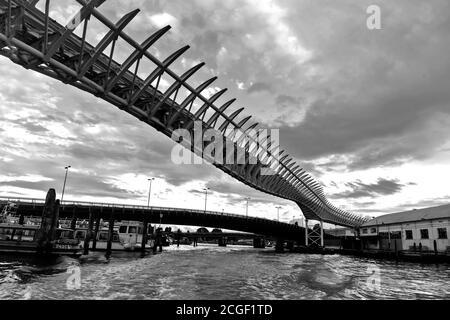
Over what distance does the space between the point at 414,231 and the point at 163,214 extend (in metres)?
→ 56.5

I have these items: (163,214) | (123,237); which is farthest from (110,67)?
(123,237)

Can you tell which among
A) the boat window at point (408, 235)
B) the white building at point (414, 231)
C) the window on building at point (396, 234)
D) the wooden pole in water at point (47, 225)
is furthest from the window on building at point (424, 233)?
the wooden pole in water at point (47, 225)

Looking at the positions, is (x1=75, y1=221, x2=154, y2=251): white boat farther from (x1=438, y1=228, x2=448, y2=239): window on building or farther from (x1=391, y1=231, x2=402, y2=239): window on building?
(x1=438, y1=228, x2=448, y2=239): window on building

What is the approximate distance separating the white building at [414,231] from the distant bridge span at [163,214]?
2763cm

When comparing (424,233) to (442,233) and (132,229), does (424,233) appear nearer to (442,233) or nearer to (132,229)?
(442,233)

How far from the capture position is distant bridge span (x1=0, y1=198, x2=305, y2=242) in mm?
68062

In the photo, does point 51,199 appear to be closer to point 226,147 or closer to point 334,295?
point 226,147

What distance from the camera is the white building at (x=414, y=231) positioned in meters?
56.4

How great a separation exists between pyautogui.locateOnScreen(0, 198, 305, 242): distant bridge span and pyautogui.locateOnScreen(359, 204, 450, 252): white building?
27634 mm

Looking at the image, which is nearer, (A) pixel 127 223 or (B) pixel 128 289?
(B) pixel 128 289

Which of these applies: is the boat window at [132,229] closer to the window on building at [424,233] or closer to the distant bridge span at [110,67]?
the distant bridge span at [110,67]
